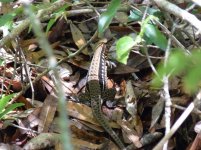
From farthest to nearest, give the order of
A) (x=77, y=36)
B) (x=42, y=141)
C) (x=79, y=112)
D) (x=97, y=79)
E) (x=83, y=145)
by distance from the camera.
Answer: (x=97, y=79), (x=77, y=36), (x=79, y=112), (x=83, y=145), (x=42, y=141)

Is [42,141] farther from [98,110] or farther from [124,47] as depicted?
[124,47]

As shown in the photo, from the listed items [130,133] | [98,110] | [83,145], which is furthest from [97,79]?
[83,145]

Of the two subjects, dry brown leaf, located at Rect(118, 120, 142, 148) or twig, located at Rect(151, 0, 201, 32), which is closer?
twig, located at Rect(151, 0, 201, 32)

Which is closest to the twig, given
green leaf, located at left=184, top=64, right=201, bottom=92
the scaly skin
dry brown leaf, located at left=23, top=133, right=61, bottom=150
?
green leaf, located at left=184, top=64, right=201, bottom=92

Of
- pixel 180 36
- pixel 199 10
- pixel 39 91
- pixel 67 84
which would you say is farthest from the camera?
pixel 67 84

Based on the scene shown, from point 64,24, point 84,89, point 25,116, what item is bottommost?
point 84,89

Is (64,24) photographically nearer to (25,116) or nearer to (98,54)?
(98,54)

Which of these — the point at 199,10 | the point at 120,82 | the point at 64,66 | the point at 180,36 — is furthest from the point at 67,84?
the point at 199,10

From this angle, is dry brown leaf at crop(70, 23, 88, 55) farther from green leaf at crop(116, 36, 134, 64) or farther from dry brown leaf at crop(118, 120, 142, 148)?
green leaf at crop(116, 36, 134, 64)
